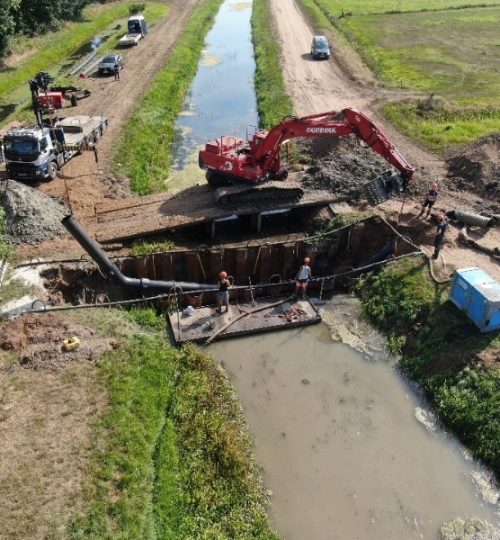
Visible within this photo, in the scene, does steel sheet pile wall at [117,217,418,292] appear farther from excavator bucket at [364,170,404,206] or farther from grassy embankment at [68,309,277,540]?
grassy embankment at [68,309,277,540]

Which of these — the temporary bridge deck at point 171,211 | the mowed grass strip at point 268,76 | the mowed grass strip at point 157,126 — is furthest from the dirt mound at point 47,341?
the mowed grass strip at point 268,76

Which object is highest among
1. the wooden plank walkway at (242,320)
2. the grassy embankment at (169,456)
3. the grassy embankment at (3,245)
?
the grassy embankment at (3,245)

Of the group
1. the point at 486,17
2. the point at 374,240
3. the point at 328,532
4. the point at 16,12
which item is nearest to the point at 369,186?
the point at 374,240

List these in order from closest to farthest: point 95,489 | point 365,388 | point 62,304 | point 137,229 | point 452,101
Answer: point 95,489
point 365,388
point 62,304
point 137,229
point 452,101

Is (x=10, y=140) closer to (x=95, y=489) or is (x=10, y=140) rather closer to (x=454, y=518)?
(x=95, y=489)

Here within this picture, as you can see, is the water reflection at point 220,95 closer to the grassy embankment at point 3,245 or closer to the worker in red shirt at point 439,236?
the grassy embankment at point 3,245
